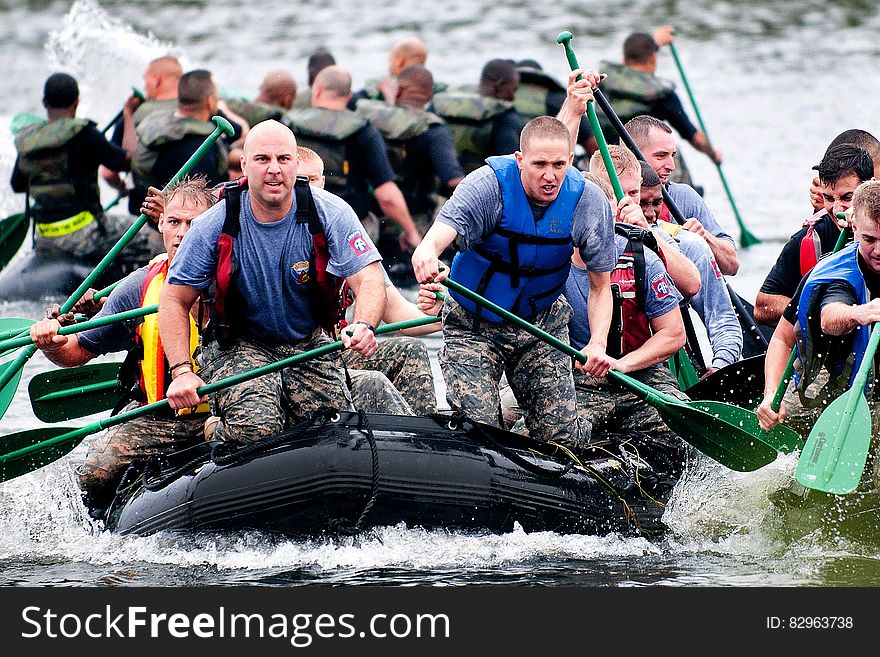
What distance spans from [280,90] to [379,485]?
25.0ft

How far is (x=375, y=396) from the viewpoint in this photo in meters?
6.54

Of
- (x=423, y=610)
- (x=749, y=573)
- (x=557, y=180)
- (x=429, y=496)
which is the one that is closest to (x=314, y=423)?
(x=429, y=496)

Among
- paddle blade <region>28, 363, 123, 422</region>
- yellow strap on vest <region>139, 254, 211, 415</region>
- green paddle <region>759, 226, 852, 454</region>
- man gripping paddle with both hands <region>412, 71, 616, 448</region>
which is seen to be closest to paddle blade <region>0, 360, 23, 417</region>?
paddle blade <region>28, 363, 123, 422</region>

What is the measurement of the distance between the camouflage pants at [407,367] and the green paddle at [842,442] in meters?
1.76

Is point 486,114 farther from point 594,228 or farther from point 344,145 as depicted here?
point 594,228

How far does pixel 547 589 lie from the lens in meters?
5.87

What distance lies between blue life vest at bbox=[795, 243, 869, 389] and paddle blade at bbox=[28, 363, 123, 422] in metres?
2.92

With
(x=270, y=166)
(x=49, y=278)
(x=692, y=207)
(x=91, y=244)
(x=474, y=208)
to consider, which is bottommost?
(x=49, y=278)

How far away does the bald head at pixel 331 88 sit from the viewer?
1152cm

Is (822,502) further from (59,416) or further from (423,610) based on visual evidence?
(59,416)

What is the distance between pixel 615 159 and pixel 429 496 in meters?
1.91

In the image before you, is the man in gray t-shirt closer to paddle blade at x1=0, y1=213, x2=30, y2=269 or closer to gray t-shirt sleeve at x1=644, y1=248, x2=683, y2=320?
gray t-shirt sleeve at x1=644, y1=248, x2=683, y2=320

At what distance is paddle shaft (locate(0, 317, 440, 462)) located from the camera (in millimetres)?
5969

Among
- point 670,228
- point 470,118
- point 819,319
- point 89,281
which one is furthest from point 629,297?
point 470,118
